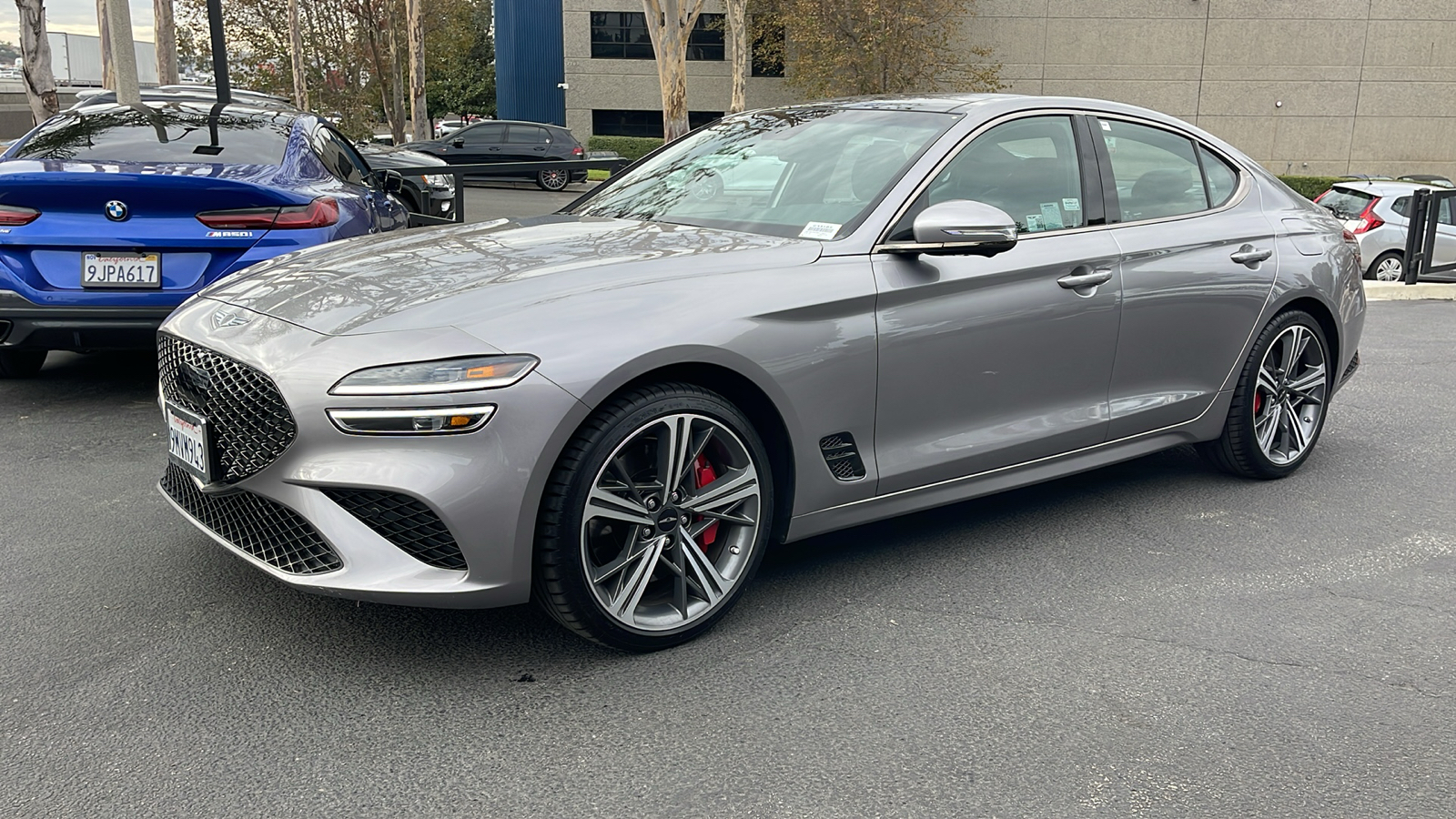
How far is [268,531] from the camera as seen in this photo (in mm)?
3172

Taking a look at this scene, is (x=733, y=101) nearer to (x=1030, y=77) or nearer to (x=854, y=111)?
(x=1030, y=77)

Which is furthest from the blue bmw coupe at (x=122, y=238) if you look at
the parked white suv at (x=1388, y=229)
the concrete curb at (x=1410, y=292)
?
the parked white suv at (x=1388, y=229)

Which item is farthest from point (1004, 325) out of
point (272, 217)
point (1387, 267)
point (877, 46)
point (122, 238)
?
point (877, 46)

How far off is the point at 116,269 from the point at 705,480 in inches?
133

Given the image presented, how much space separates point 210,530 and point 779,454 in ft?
5.32

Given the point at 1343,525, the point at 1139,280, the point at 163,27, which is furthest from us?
the point at 163,27

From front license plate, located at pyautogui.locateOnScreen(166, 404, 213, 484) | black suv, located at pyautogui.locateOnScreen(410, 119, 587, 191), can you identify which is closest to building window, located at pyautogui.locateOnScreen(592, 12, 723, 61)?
black suv, located at pyautogui.locateOnScreen(410, 119, 587, 191)

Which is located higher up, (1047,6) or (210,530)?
(1047,6)

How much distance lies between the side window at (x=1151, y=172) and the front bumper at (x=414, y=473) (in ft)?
8.54

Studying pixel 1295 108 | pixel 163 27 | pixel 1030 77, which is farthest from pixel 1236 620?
pixel 1295 108

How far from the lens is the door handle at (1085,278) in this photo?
418 cm

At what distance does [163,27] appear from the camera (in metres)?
19.6

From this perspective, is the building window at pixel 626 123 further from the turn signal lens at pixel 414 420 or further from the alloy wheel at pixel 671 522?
the turn signal lens at pixel 414 420

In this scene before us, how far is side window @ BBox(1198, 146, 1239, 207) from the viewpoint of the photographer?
4965mm
